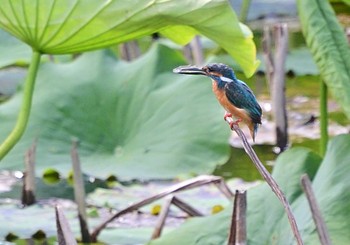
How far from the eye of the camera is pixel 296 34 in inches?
196

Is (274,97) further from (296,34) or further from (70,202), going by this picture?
(296,34)

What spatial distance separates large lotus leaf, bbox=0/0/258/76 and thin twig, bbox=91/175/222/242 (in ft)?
1.28

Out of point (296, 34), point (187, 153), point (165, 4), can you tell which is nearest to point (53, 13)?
point (165, 4)

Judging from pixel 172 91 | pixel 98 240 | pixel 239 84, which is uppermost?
pixel 239 84

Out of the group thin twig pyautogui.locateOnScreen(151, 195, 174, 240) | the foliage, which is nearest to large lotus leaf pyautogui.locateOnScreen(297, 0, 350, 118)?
the foliage

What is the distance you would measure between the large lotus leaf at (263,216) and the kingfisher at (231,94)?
0.72m

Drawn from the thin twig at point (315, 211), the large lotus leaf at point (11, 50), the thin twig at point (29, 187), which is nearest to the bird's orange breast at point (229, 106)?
the thin twig at point (315, 211)

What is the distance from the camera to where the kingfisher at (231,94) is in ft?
3.88

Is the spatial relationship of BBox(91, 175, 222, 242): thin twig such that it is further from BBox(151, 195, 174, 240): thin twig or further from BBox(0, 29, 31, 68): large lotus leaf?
BBox(0, 29, 31, 68): large lotus leaf

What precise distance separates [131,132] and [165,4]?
41.6 inches

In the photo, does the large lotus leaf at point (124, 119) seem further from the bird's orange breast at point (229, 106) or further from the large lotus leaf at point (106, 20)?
the bird's orange breast at point (229, 106)

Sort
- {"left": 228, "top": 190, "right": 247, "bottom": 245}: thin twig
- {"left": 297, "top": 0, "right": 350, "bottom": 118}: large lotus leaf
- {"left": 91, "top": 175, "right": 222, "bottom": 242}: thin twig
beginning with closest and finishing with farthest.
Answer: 1. {"left": 228, "top": 190, "right": 247, "bottom": 245}: thin twig
2. {"left": 297, "top": 0, "right": 350, "bottom": 118}: large lotus leaf
3. {"left": 91, "top": 175, "right": 222, "bottom": 242}: thin twig

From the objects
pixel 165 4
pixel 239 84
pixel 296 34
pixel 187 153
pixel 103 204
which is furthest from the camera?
pixel 296 34

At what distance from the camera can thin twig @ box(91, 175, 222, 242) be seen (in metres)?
2.19
